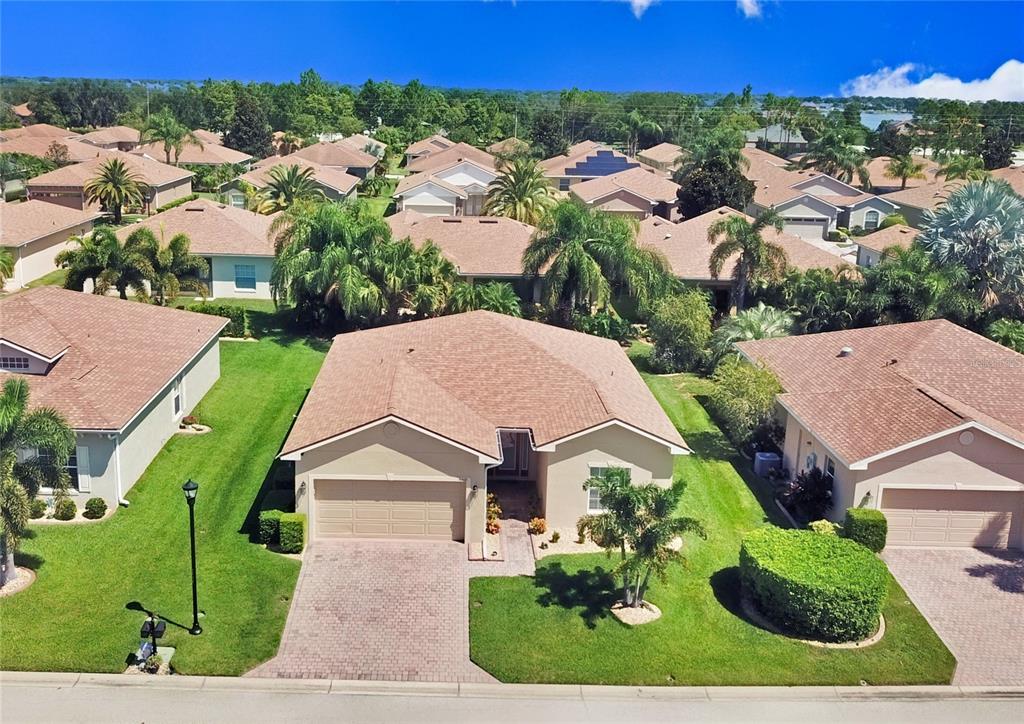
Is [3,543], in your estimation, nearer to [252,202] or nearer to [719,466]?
[719,466]

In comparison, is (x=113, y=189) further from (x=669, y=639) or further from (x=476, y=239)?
(x=669, y=639)

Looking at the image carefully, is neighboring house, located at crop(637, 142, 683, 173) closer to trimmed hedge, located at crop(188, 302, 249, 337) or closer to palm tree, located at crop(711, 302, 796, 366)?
palm tree, located at crop(711, 302, 796, 366)

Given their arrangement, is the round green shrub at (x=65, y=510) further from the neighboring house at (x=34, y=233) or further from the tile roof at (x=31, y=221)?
the tile roof at (x=31, y=221)

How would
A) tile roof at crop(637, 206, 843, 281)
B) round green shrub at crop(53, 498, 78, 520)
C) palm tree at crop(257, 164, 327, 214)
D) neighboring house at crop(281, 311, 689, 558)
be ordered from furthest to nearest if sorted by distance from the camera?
palm tree at crop(257, 164, 327, 214) → tile roof at crop(637, 206, 843, 281) → round green shrub at crop(53, 498, 78, 520) → neighboring house at crop(281, 311, 689, 558)

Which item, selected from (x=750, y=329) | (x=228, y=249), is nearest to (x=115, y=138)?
(x=228, y=249)

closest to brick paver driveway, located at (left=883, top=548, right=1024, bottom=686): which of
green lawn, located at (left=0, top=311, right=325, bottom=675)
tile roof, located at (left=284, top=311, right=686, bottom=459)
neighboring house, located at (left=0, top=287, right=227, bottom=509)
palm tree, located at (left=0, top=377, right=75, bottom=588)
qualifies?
tile roof, located at (left=284, top=311, right=686, bottom=459)

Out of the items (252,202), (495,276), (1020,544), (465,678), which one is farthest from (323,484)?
(252,202)
